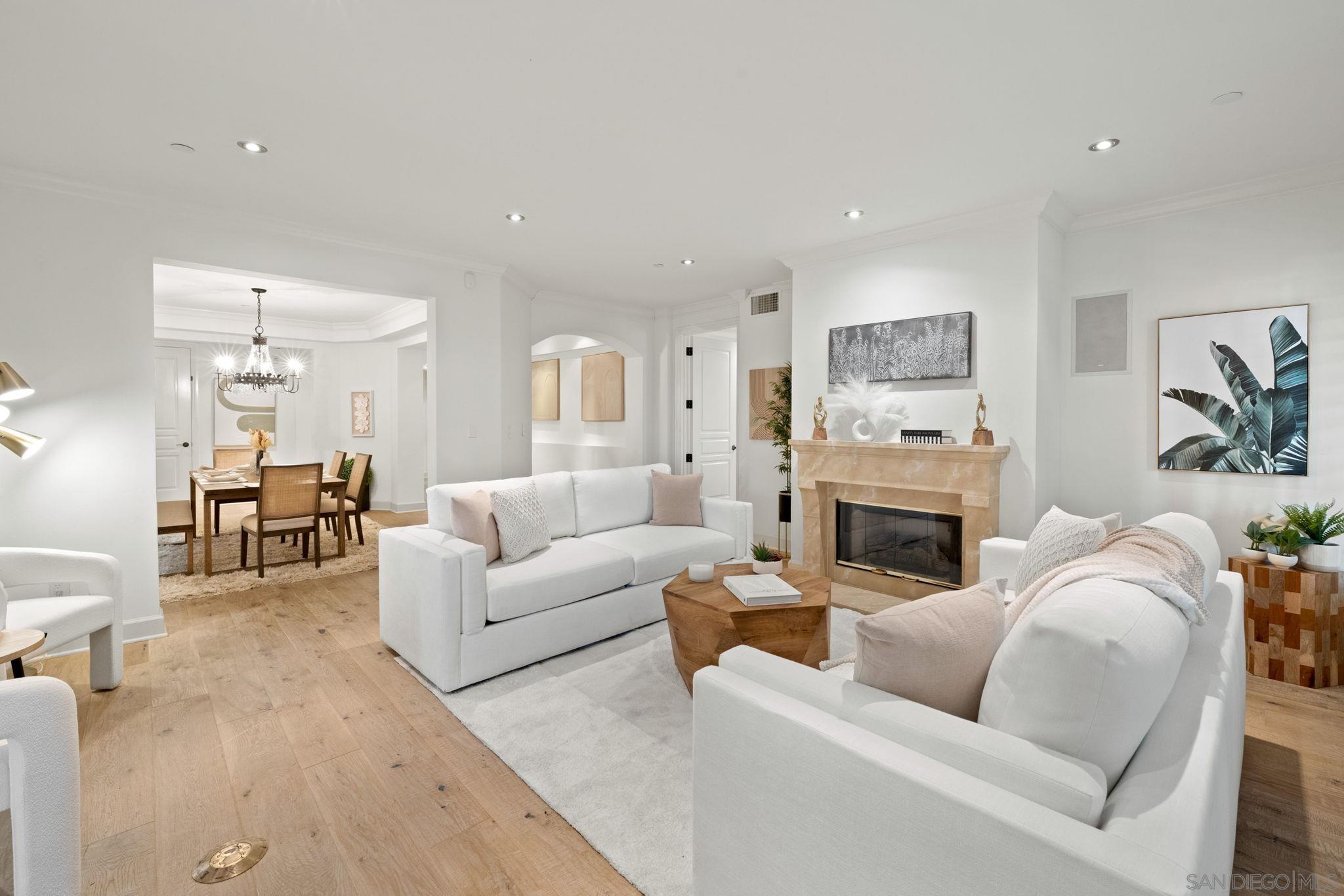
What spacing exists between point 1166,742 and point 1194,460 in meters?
3.14

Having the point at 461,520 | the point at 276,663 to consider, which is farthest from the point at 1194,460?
the point at 276,663

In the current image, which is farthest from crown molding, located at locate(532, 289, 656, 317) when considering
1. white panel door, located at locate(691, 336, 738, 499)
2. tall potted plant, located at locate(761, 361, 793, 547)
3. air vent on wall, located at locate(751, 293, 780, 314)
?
tall potted plant, located at locate(761, 361, 793, 547)

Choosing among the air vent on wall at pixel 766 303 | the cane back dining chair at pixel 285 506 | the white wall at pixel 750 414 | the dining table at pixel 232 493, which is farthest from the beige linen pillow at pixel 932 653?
the dining table at pixel 232 493

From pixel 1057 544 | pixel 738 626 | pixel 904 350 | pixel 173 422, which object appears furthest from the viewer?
pixel 173 422

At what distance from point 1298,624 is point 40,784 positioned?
464 cm

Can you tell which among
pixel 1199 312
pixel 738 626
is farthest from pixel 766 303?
pixel 738 626

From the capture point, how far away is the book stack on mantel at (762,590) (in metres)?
2.59

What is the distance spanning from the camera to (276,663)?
10.2 ft

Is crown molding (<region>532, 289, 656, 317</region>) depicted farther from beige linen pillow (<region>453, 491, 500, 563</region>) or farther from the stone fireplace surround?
beige linen pillow (<region>453, 491, 500, 563</region>)

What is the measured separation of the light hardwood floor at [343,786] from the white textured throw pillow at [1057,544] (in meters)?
0.92

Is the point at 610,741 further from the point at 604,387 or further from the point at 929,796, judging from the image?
the point at 604,387

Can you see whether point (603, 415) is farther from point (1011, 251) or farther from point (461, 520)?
point (1011, 251)

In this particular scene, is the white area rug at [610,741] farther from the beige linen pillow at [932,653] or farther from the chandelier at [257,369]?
the chandelier at [257,369]

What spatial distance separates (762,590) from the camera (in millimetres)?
2650
